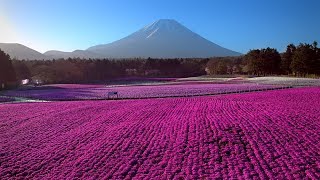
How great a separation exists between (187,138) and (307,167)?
5168 mm

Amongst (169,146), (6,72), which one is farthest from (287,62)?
(169,146)

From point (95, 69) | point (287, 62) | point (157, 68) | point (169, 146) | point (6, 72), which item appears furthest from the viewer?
point (157, 68)

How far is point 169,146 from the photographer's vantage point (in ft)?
45.9

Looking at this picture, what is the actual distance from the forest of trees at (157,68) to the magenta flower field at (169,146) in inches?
2381

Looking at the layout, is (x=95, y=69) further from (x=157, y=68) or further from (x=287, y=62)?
(x=287, y=62)

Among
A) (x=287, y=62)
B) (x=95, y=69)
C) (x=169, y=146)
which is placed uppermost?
(x=287, y=62)

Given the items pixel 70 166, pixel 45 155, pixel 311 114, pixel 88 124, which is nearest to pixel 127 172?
pixel 70 166

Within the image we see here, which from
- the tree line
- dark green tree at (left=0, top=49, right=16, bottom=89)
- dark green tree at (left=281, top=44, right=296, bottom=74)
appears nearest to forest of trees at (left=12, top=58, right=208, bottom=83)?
the tree line

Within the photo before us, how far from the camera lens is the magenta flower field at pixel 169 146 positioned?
434 inches

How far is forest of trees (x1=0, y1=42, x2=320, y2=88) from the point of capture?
86.4m

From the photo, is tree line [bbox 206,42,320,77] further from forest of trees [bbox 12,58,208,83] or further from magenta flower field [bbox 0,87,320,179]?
magenta flower field [bbox 0,87,320,179]

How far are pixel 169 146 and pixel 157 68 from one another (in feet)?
378

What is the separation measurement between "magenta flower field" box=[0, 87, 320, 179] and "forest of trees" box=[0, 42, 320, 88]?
2381 inches

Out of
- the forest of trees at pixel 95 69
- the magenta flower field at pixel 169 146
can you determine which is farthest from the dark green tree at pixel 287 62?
the magenta flower field at pixel 169 146
